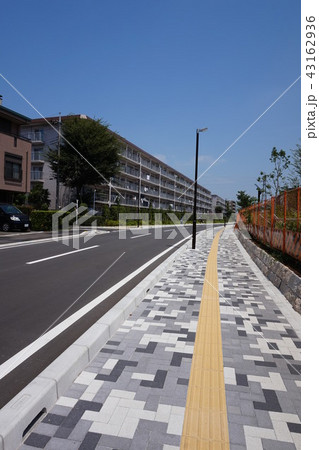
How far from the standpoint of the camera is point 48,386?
7.61ft

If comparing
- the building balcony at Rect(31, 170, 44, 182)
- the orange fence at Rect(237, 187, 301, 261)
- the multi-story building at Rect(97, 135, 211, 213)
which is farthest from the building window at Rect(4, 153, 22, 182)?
the orange fence at Rect(237, 187, 301, 261)

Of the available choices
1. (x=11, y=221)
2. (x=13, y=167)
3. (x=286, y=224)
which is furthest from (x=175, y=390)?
(x=13, y=167)

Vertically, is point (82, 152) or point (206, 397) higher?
point (82, 152)

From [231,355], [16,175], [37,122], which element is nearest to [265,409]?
[231,355]

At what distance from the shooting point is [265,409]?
7.62 feet

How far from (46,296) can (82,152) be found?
28045 mm

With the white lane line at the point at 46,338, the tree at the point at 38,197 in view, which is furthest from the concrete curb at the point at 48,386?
the tree at the point at 38,197

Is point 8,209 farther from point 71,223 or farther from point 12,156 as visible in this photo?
point 12,156

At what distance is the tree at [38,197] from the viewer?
111ft

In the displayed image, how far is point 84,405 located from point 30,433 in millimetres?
428

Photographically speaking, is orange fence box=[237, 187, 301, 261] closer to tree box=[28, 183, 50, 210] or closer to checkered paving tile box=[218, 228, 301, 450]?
checkered paving tile box=[218, 228, 301, 450]

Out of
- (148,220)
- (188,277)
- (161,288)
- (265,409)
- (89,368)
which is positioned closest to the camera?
(265,409)

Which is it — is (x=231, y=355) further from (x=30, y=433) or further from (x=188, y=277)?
(x=188, y=277)

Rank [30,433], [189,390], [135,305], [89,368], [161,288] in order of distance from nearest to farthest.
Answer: [30,433] → [189,390] → [89,368] → [135,305] → [161,288]
